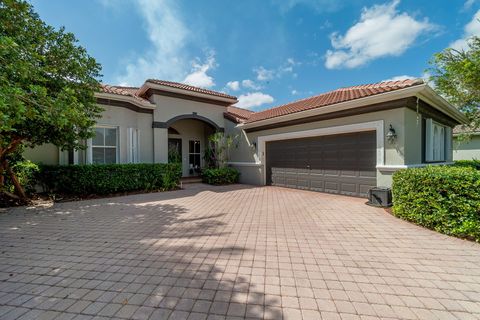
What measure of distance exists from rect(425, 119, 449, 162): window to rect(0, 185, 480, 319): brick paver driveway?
4.82 meters

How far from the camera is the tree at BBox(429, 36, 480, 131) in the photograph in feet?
32.5

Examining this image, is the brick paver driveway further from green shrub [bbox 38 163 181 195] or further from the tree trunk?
green shrub [bbox 38 163 181 195]

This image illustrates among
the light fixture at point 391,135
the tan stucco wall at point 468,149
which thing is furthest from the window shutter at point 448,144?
the tan stucco wall at point 468,149

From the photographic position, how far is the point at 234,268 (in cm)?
310

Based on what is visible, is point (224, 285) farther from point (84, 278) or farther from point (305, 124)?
point (305, 124)

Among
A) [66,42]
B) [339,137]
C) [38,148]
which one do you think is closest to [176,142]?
[38,148]

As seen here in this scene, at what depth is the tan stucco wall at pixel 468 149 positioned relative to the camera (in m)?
16.9

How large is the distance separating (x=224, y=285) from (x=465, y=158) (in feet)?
79.1

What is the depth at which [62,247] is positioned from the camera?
3.89 m

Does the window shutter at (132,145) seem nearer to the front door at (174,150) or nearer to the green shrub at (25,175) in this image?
the front door at (174,150)

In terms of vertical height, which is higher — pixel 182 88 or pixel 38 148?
pixel 182 88

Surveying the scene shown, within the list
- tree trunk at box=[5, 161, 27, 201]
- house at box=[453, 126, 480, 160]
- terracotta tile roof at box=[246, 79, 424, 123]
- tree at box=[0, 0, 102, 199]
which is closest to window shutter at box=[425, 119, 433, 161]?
terracotta tile roof at box=[246, 79, 424, 123]

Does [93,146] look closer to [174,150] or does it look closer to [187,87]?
[174,150]

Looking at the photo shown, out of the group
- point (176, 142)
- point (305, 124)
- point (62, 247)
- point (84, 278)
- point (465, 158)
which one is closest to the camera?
point (84, 278)
